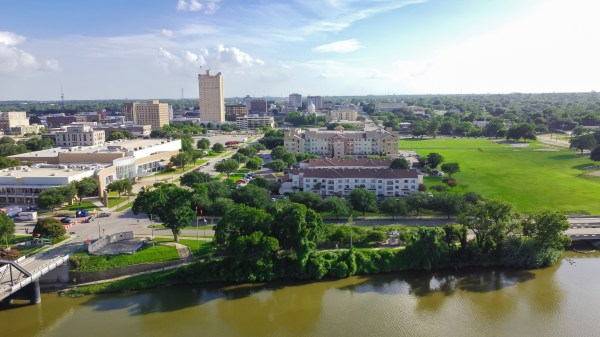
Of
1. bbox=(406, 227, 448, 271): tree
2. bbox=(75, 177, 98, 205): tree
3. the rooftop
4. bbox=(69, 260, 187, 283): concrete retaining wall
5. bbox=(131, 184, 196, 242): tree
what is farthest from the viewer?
the rooftop

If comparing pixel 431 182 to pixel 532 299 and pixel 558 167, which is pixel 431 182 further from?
pixel 532 299

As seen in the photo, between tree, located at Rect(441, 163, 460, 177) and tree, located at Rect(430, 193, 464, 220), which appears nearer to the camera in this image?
tree, located at Rect(430, 193, 464, 220)

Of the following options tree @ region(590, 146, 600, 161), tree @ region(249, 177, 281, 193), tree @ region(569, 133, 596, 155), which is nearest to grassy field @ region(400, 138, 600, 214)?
tree @ region(590, 146, 600, 161)

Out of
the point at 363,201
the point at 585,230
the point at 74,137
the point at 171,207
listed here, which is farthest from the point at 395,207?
the point at 74,137

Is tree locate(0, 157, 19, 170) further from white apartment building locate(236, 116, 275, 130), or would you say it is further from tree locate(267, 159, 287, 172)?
white apartment building locate(236, 116, 275, 130)

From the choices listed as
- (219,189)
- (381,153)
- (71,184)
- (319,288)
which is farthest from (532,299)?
(381,153)

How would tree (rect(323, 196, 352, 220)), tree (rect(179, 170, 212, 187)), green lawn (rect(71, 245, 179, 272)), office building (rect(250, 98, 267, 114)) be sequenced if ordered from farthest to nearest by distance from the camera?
office building (rect(250, 98, 267, 114)) < tree (rect(179, 170, 212, 187)) < tree (rect(323, 196, 352, 220)) < green lawn (rect(71, 245, 179, 272))
